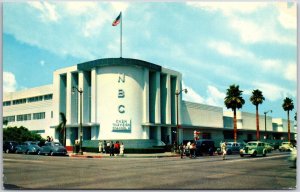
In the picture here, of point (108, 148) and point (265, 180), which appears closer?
point (265, 180)

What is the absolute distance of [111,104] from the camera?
58.7 meters

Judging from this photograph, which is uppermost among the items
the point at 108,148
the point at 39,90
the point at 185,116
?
the point at 39,90

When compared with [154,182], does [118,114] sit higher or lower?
higher

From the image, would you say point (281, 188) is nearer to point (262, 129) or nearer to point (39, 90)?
point (39, 90)

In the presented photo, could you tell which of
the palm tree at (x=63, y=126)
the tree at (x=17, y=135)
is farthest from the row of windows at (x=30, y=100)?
the palm tree at (x=63, y=126)

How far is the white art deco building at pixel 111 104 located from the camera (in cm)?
5884

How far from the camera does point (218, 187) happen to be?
14461 millimetres

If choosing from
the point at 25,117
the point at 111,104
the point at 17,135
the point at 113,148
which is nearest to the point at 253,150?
the point at 113,148

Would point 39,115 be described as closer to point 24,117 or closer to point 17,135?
point 24,117

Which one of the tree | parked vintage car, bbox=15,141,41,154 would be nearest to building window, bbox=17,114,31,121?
the tree

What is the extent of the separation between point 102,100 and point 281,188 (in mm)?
46720

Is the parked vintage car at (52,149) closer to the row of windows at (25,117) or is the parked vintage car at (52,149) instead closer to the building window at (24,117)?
the row of windows at (25,117)

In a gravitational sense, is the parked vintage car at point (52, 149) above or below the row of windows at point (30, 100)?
below

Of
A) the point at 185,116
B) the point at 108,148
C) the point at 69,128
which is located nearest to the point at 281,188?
the point at 108,148
